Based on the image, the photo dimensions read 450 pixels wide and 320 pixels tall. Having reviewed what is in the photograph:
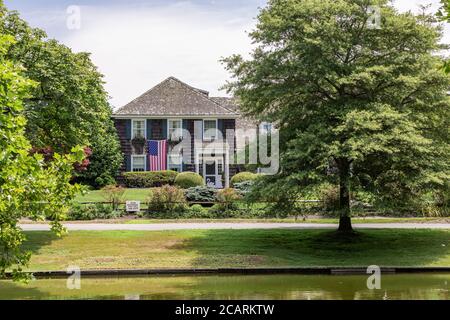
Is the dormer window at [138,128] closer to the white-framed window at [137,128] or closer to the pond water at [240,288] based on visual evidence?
the white-framed window at [137,128]

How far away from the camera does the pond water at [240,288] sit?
14742 millimetres

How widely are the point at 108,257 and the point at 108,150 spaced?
26893 mm

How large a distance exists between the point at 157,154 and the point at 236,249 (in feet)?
86.8

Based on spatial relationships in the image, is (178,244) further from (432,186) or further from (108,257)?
(432,186)

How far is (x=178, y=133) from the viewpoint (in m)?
48.1

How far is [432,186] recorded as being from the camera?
71.4ft

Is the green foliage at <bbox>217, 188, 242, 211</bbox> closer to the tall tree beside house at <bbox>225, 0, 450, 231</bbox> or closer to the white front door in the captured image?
the tall tree beside house at <bbox>225, 0, 450, 231</bbox>

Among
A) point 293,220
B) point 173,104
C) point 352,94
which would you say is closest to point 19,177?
point 352,94

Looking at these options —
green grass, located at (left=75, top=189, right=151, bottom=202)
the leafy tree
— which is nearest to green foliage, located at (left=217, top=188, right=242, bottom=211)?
green grass, located at (left=75, top=189, right=151, bottom=202)

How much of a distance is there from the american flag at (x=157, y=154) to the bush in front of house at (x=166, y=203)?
15998 mm

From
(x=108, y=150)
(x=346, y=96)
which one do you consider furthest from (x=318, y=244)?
(x=108, y=150)

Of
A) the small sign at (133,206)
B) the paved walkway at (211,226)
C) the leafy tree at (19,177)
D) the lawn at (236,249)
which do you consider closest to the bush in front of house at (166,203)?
the small sign at (133,206)

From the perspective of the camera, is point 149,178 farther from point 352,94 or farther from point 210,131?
point 352,94

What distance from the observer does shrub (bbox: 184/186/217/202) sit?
3350cm
